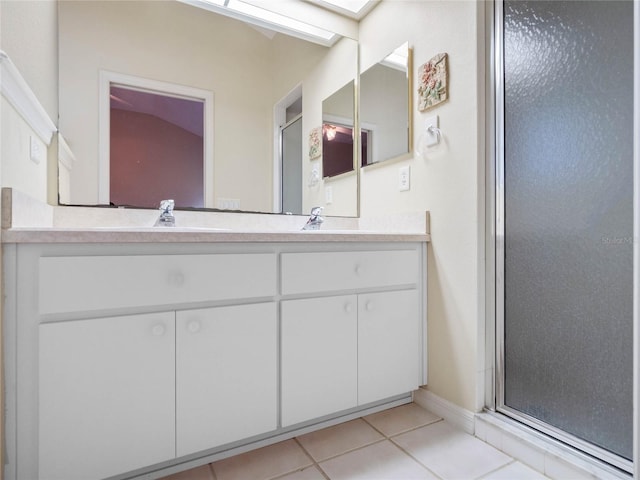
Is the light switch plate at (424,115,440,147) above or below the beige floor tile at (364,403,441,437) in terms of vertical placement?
above

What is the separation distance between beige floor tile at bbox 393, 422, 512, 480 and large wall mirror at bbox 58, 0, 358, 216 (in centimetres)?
118

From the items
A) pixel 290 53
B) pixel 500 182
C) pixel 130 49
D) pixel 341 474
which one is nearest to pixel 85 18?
pixel 130 49

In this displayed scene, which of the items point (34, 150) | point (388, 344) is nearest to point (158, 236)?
point (34, 150)

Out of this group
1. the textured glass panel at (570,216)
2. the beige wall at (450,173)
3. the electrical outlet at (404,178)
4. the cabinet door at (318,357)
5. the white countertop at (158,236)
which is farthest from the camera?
the electrical outlet at (404,178)

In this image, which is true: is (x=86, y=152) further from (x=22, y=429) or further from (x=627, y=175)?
(x=627, y=175)

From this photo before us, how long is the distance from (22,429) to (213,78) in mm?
1550

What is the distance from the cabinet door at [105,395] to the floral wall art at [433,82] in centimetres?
138

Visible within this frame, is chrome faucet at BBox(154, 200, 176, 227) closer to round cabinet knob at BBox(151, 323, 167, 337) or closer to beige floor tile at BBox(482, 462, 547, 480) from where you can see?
round cabinet knob at BBox(151, 323, 167, 337)

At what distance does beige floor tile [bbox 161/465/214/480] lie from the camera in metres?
1.12

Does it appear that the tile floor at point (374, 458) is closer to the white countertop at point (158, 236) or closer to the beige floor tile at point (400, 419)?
the beige floor tile at point (400, 419)

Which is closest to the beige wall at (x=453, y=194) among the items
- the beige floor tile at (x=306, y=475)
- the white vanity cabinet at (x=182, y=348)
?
the white vanity cabinet at (x=182, y=348)

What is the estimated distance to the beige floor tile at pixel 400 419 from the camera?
1.43m

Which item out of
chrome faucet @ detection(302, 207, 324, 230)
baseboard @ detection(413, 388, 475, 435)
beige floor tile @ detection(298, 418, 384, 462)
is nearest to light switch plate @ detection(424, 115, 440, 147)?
chrome faucet @ detection(302, 207, 324, 230)

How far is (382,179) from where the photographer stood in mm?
1892
